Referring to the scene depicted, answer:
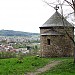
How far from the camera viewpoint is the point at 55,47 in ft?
84.9

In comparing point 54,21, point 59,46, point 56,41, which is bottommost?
point 59,46

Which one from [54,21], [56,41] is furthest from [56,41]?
[54,21]

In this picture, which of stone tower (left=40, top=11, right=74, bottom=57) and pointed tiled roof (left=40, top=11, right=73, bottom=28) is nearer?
stone tower (left=40, top=11, right=74, bottom=57)

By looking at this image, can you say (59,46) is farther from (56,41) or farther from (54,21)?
(54,21)

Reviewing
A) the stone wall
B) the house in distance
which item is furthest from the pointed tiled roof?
the stone wall

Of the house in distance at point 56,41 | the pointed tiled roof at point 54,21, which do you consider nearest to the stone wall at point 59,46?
the house in distance at point 56,41

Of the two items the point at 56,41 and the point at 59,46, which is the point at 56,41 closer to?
the point at 56,41

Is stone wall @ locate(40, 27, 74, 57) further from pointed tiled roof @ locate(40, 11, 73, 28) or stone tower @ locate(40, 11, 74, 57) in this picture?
pointed tiled roof @ locate(40, 11, 73, 28)

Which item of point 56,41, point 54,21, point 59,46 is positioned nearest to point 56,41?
point 56,41

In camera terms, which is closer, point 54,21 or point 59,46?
point 59,46

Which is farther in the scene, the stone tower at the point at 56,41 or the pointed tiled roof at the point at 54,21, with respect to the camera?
the pointed tiled roof at the point at 54,21

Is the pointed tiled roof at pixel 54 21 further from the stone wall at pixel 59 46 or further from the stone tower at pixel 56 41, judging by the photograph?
the stone wall at pixel 59 46

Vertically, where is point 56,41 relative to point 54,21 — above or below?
below

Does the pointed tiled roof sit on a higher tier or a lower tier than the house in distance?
higher
